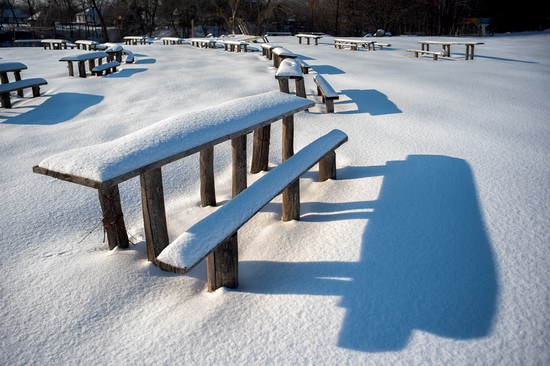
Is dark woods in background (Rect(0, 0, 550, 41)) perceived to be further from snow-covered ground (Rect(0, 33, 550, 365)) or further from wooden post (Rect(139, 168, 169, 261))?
wooden post (Rect(139, 168, 169, 261))

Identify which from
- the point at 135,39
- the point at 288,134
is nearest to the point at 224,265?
the point at 288,134

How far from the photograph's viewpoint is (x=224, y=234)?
2082 millimetres

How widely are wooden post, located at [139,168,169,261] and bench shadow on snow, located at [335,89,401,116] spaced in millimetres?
4265

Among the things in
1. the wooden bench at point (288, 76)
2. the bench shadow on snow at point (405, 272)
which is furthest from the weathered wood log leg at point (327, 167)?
the wooden bench at point (288, 76)

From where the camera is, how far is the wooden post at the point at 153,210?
240 cm

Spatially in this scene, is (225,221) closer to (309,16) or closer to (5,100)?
(5,100)

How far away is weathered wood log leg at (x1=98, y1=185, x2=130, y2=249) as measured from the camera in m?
2.69

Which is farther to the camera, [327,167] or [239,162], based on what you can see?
[327,167]

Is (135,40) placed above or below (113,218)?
above

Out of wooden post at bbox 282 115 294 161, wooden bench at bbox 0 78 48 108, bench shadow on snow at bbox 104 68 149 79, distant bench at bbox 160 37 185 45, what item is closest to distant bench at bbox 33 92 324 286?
wooden post at bbox 282 115 294 161

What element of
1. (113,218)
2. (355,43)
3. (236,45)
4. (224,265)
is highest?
(236,45)

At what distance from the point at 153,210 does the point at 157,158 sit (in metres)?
0.44

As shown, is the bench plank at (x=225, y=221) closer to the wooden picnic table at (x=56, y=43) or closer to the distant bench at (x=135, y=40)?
the wooden picnic table at (x=56, y=43)

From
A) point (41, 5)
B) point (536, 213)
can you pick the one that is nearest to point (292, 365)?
point (536, 213)
